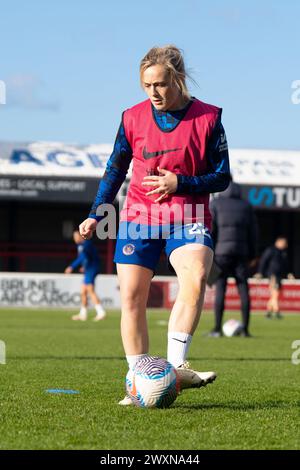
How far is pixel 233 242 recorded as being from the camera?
50.2ft

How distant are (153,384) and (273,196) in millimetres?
31023

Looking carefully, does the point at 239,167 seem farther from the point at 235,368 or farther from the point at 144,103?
the point at 144,103

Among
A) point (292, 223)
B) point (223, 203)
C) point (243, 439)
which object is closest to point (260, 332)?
point (223, 203)

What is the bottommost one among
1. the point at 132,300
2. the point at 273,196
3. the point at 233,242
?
the point at 273,196

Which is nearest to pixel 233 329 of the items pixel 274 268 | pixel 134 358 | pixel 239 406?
pixel 239 406

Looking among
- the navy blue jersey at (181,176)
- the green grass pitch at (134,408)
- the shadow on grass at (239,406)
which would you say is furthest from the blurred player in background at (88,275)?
the navy blue jersey at (181,176)

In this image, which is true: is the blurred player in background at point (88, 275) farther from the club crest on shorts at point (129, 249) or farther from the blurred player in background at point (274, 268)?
the club crest on shorts at point (129, 249)

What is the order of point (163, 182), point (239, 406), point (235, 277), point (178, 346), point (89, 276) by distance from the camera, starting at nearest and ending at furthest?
point (163, 182)
point (178, 346)
point (239, 406)
point (235, 277)
point (89, 276)

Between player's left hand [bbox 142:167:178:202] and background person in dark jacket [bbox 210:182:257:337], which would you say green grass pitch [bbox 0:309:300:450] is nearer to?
player's left hand [bbox 142:167:178:202]

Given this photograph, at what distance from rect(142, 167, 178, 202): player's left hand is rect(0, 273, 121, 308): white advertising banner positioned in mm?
23560

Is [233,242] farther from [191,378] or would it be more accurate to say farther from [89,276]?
[191,378]

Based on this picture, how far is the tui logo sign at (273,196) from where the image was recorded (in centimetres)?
3672

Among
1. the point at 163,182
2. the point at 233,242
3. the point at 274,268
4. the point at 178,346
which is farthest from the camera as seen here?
the point at 274,268

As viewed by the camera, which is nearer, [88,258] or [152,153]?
[152,153]
